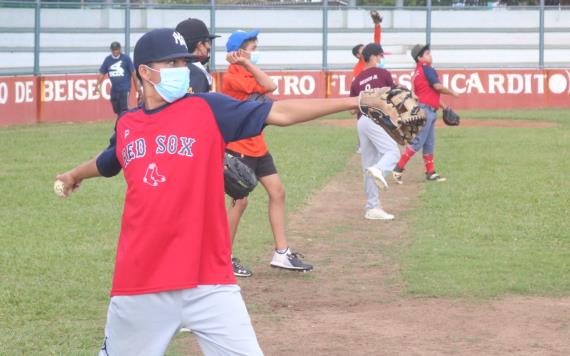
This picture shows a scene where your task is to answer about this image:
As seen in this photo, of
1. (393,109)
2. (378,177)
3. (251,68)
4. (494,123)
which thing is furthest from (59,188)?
(494,123)

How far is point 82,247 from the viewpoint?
10320 mm

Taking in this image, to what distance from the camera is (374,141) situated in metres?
11.8

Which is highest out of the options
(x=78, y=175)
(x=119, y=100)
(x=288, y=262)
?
(x=119, y=100)

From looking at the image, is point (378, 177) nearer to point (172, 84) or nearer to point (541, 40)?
point (172, 84)

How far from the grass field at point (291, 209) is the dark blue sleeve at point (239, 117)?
2691 millimetres

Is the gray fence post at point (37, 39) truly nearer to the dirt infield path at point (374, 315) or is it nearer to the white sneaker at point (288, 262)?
the dirt infield path at point (374, 315)

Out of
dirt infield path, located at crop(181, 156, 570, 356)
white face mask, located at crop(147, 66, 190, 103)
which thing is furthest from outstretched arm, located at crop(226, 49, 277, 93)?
white face mask, located at crop(147, 66, 190, 103)

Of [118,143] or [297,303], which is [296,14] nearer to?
[297,303]

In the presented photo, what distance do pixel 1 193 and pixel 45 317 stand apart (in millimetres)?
6465

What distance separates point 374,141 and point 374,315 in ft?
13.7

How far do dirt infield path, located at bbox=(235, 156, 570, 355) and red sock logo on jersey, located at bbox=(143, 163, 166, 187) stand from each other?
2.55 metres

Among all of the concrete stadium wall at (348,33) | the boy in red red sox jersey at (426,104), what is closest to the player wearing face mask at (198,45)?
the boy in red red sox jersey at (426,104)

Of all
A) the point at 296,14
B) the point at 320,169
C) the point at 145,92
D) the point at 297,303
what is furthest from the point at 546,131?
the point at 145,92

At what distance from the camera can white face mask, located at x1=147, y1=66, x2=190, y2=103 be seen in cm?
475
